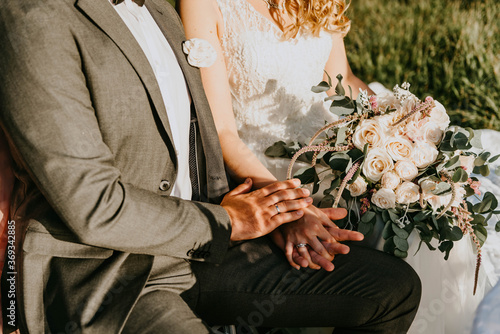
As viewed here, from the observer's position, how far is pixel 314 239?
203 cm

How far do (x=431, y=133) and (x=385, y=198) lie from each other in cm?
33

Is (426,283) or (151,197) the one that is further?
(426,283)

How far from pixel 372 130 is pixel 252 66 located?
73 centimetres

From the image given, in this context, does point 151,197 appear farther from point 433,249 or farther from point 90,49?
point 433,249

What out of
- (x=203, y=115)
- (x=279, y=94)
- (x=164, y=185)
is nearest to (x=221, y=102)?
(x=203, y=115)

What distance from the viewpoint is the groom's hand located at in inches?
78.1

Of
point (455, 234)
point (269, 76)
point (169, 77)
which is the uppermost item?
point (169, 77)

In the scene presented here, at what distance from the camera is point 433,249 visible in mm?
2127

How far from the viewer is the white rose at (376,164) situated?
2066 millimetres

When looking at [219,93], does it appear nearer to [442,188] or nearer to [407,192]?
[407,192]

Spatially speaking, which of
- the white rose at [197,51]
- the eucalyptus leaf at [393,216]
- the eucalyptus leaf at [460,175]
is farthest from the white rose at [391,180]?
the white rose at [197,51]

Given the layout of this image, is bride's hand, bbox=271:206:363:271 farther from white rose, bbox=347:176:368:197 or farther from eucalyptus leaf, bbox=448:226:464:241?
eucalyptus leaf, bbox=448:226:464:241

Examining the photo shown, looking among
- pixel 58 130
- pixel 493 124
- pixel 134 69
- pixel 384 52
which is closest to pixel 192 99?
pixel 134 69

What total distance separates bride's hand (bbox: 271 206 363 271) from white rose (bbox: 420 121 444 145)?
0.49 meters
